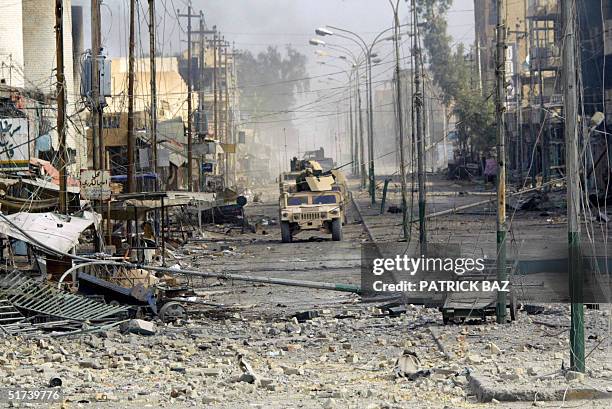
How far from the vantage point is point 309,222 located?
39469 mm

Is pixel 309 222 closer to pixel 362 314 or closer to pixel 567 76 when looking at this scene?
pixel 362 314

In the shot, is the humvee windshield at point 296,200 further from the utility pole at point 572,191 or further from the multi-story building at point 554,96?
the utility pole at point 572,191

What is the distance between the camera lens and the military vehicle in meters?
39.3

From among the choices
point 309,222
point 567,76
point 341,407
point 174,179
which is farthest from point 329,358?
point 174,179

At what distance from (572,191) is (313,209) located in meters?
27.4

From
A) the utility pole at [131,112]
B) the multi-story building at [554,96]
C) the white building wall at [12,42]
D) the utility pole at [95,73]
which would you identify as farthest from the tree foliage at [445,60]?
the utility pole at [95,73]

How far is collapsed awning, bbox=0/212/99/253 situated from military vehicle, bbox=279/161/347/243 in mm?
16544

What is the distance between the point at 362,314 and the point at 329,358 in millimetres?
4903

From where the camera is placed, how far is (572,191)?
40.5 feet

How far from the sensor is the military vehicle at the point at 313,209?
39.3 metres

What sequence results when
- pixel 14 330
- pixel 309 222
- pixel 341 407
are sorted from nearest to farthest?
pixel 341 407, pixel 14 330, pixel 309 222

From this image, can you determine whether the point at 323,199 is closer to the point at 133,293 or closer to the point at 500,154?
the point at 133,293

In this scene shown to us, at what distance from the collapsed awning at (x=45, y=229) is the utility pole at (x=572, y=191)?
10.5m

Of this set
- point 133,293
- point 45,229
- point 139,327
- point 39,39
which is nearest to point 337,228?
point 45,229
